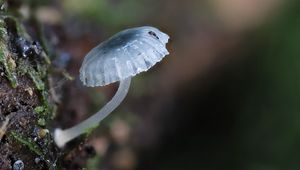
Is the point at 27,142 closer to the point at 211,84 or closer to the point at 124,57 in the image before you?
the point at 124,57

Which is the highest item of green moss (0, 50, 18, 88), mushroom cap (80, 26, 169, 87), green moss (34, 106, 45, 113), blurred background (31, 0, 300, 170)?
mushroom cap (80, 26, 169, 87)

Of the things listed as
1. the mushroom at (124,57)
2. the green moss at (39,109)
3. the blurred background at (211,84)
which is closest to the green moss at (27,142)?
the green moss at (39,109)

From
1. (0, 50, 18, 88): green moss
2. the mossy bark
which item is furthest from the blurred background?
(0, 50, 18, 88): green moss

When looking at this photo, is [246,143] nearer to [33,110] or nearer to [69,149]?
[69,149]

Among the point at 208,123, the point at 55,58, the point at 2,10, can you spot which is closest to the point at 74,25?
the point at 55,58

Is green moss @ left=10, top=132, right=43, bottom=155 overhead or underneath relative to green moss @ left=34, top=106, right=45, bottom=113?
underneath

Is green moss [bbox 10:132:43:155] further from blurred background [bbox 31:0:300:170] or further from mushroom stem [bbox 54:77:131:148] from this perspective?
blurred background [bbox 31:0:300:170]

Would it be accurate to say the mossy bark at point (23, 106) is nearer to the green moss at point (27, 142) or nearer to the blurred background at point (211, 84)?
the green moss at point (27, 142)

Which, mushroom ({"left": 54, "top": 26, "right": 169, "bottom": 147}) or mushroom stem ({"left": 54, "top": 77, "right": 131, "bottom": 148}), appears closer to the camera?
mushroom ({"left": 54, "top": 26, "right": 169, "bottom": 147})
